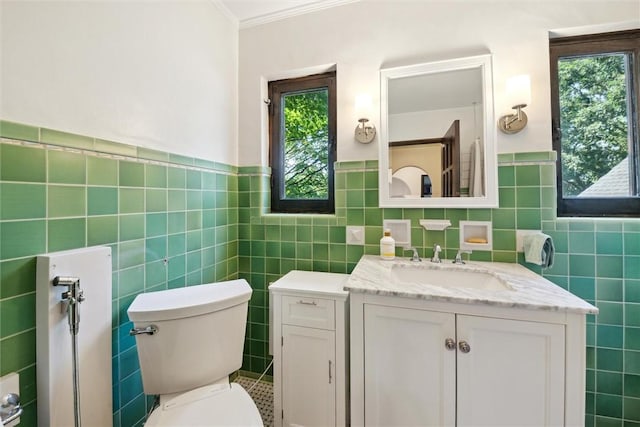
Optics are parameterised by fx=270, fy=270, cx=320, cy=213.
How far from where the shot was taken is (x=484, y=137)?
143 centimetres

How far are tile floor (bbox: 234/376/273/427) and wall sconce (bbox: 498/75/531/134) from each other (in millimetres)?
2049

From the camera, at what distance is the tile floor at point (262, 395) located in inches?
61.3

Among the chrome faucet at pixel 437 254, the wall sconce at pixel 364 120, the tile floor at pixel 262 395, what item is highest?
the wall sconce at pixel 364 120

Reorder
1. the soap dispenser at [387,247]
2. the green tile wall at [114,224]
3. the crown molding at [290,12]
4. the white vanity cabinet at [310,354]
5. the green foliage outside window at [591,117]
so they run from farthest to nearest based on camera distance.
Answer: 1. the crown molding at [290,12]
2. the soap dispenser at [387,247]
3. the green foliage outside window at [591,117]
4. the white vanity cabinet at [310,354]
5. the green tile wall at [114,224]

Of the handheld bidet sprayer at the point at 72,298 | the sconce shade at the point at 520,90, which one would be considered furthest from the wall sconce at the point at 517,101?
the handheld bidet sprayer at the point at 72,298

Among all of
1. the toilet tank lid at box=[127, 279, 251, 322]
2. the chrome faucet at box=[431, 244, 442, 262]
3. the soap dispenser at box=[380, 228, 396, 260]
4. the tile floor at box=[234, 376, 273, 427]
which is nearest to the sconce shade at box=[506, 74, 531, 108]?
the chrome faucet at box=[431, 244, 442, 262]

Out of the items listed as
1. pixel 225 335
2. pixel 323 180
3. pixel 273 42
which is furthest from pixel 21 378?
pixel 273 42

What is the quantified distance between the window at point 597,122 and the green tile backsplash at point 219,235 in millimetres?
135

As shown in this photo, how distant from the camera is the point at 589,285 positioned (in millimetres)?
1331

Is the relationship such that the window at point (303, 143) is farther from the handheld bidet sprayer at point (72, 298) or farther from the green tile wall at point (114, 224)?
the handheld bidet sprayer at point (72, 298)

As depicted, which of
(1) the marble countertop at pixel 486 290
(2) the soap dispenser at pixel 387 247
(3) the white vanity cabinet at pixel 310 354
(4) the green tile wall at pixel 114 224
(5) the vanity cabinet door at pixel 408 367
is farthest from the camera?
(2) the soap dispenser at pixel 387 247

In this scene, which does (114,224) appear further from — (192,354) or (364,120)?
(364,120)

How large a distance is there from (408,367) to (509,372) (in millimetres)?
350

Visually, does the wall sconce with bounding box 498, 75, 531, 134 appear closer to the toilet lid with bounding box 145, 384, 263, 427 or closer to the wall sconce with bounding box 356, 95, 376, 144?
the wall sconce with bounding box 356, 95, 376, 144
